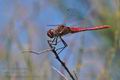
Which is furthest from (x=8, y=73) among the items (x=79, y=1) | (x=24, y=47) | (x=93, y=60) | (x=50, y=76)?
(x=79, y=1)

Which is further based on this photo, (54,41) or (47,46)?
(47,46)

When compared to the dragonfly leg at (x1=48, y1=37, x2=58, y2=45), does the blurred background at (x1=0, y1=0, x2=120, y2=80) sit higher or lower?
lower

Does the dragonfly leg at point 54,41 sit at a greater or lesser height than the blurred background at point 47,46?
greater

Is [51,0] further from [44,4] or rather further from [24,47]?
[24,47]

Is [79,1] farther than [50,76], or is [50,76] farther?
[79,1]

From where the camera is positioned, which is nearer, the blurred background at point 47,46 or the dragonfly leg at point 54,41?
the dragonfly leg at point 54,41

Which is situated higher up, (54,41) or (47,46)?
(54,41)

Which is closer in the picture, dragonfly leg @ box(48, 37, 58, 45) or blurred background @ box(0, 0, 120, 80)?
dragonfly leg @ box(48, 37, 58, 45)

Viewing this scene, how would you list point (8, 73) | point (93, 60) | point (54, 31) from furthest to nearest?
point (93, 60), point (8, 73), point (54, 31)
